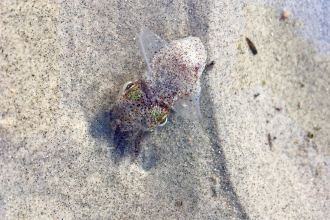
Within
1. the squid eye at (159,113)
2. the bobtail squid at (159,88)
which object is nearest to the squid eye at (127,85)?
the bobtail squid at (159,88)

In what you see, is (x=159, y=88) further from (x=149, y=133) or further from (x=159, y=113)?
(x=149, y=133)

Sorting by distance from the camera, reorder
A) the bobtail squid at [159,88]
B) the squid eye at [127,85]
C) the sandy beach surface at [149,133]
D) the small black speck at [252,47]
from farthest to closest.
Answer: the small black speck at [252,47], the squid eye at [127,85], the bobtail squid at [159,88], the sandy beach surface at [149,133]

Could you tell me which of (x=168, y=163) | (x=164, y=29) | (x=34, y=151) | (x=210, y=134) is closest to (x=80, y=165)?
(x=34, y=151)

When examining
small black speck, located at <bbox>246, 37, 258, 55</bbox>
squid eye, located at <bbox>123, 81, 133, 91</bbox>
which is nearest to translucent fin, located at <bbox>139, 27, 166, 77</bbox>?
squid eye, located at <bbox>123, 81, 133, 91</bbox>

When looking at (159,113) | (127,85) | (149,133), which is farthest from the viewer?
(149,133)

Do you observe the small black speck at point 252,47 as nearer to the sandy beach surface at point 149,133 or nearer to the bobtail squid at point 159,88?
the sandy beach surface at point 149,133

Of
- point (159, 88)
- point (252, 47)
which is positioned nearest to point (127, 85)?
point (159, 88)

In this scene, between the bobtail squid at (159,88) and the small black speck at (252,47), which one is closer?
the bobtail squid at (159,88)
